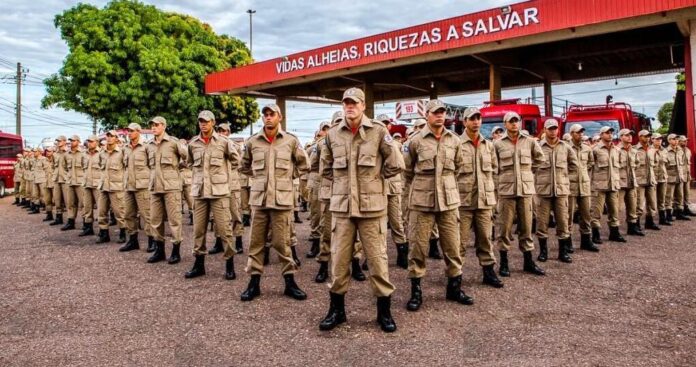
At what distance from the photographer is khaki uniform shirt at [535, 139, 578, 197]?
6.69 m

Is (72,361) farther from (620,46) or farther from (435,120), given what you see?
(620,46)

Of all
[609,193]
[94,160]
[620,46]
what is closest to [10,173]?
[94,160]

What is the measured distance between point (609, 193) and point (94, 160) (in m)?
9.19

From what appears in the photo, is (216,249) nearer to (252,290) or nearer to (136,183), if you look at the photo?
(136,183)

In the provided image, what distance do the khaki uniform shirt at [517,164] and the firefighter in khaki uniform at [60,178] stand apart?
9.19 metres

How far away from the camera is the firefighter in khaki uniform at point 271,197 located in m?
4.97

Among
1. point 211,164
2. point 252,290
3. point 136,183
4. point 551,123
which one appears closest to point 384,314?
point 252,290

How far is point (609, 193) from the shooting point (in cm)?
816

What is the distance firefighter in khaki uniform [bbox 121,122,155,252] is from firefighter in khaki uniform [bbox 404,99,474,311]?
4404 mm

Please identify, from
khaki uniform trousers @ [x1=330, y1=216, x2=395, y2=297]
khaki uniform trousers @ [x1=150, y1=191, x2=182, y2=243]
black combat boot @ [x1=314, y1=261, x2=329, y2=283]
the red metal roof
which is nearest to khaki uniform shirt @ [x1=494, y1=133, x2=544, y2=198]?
black combat boot @ [x1=314, y1=261, x2=329, y2=283]

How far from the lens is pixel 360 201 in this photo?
4141mm

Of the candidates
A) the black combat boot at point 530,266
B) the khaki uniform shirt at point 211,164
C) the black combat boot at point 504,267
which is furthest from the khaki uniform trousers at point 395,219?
the khaki uniform shirt at point 211,164

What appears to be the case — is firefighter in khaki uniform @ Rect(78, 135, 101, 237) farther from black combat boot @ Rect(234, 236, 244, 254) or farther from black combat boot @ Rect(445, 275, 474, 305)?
black combat boot @ Rect(445, 275, 474, 305)

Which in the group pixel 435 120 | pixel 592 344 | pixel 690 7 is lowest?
pixel 592 344
